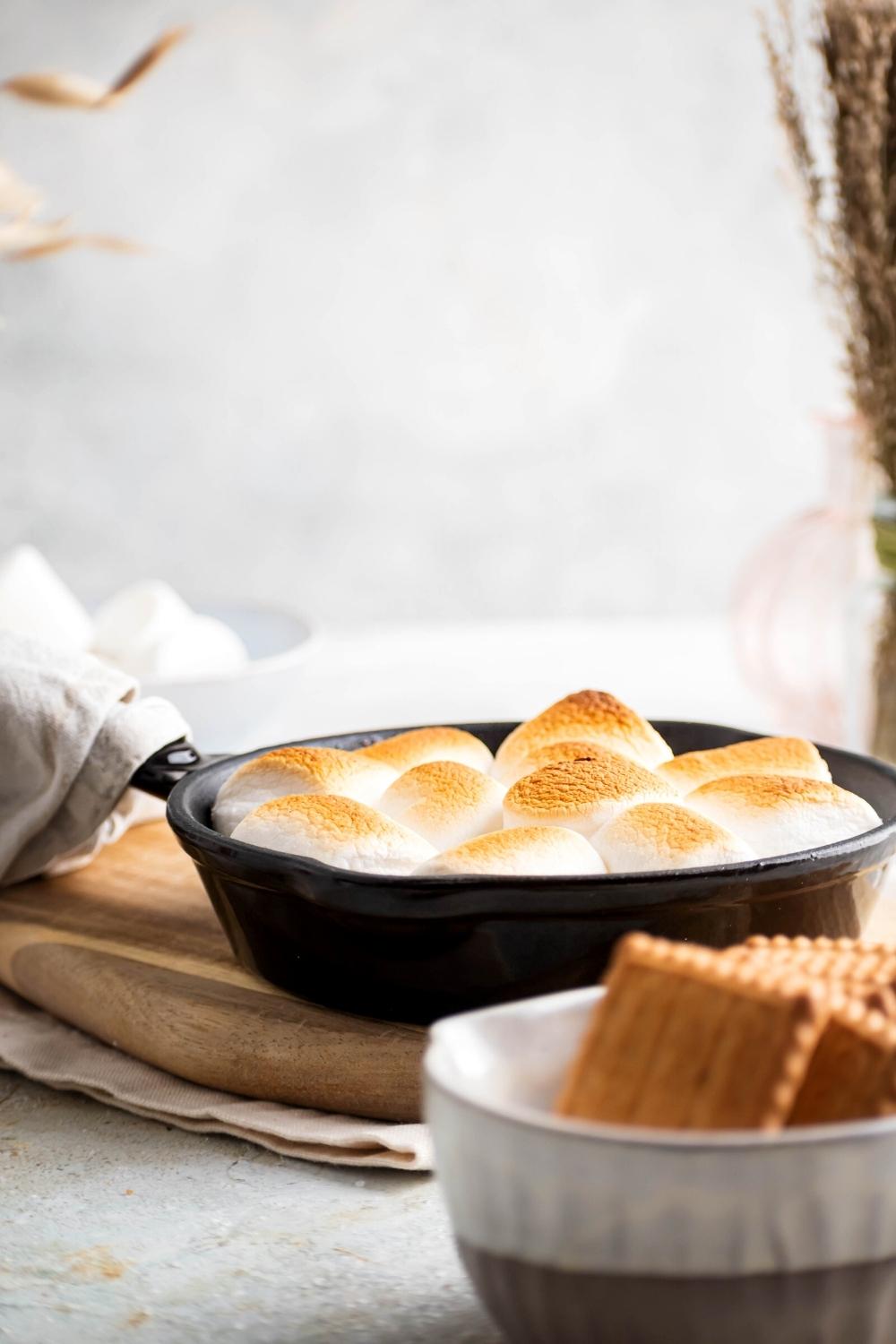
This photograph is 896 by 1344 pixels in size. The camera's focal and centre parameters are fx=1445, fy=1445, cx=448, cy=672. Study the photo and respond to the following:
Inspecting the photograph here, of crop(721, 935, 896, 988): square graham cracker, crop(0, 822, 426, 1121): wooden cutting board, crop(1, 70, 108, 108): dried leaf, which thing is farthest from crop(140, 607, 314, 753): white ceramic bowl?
crop(1, 70, 108, 108): dried leaf

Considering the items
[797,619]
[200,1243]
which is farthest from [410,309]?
[200,1243]

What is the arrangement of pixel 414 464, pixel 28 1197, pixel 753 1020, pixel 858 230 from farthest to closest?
pixel 414 464
pixel 858 230
pixel 28 1197
pixel 753 1020

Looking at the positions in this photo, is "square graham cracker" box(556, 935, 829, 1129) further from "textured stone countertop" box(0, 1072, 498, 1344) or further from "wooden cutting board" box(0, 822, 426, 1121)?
"wooden cutting board" box(0, 822, 426, 1121)

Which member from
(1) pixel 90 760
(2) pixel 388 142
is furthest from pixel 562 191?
(1) pixel 90 760

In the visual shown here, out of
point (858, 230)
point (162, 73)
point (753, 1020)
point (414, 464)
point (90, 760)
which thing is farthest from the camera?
point (414, 464)

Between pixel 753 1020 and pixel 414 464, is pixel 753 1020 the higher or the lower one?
the higher one

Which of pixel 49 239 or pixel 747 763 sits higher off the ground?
pixel 49 239

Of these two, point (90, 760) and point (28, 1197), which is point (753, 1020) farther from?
point (90, 760)

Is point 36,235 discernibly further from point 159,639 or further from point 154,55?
point 159,639
